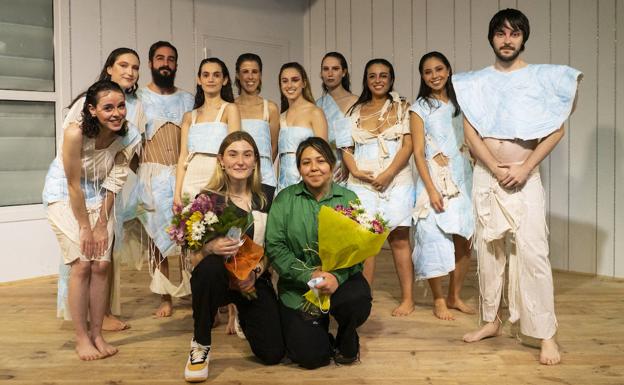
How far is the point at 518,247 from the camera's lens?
3.09 metres

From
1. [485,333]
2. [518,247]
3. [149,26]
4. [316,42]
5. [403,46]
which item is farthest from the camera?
[316,42]

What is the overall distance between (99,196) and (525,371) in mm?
2005

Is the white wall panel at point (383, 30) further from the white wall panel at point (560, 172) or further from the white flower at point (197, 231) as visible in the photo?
the white flower at point (197, 231)

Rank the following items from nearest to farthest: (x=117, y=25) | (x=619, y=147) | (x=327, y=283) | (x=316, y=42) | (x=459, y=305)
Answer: (x=327, y=283), (x=459, y=305), (x=619, y=147), (x=117, y=25), (x=316, y=42)

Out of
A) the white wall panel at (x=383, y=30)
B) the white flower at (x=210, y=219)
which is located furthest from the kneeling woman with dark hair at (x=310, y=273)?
the white wall panel at (x=383, y=30)

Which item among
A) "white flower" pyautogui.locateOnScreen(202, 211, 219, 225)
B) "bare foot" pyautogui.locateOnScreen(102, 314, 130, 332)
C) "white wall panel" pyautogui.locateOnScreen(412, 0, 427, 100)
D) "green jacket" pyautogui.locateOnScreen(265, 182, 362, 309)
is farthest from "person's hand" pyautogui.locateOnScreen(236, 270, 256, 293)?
"white wall panel" pyautogui.locateOnScreen(412, 0, 427, 100)

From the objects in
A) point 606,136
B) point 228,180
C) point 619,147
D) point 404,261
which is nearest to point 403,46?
point 606,136

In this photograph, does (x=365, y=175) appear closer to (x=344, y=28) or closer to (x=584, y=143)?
(x=584, y=143)

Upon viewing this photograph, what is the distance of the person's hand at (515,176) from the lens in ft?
10.1

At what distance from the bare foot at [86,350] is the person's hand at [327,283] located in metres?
1.07

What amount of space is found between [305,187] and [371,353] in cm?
81

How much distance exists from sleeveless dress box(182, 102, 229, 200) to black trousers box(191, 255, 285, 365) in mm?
885

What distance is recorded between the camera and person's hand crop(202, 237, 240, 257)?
2.81 metres

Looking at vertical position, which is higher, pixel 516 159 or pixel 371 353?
pixel 516 159
